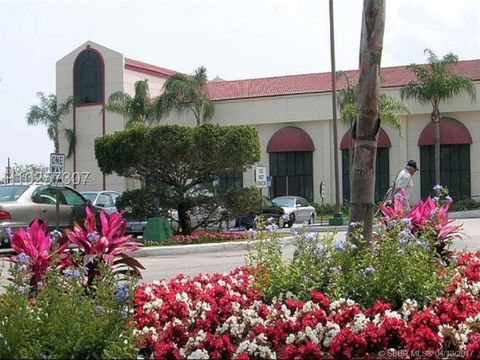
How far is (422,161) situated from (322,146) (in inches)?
252

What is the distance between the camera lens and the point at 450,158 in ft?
147

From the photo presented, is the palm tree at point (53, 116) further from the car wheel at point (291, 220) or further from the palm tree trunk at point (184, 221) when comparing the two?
the palm tree trunk at point (184, 221)

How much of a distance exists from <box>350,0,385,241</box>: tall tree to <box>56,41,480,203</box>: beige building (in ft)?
124

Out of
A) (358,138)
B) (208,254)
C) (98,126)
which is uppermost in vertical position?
(98,126)

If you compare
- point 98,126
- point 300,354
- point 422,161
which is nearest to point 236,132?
point 300,354

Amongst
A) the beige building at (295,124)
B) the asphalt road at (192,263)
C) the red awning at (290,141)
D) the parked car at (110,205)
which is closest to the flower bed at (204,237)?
the asphalt road at (192,263)

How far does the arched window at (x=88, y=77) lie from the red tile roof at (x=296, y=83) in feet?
7.48

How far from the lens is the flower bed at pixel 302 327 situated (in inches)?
192

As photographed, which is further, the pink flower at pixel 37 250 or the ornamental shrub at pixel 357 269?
the pink flower at pixel 37 250

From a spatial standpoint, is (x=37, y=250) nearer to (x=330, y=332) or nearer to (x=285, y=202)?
(x=330, y=332)

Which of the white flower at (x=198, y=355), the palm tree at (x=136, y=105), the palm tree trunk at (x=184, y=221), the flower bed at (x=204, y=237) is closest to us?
the white flower at (x=198, y=355)

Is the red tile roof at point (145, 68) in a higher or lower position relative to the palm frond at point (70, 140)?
higher

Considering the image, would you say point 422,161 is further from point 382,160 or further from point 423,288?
point 423,288

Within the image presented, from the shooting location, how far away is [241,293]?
658cm
